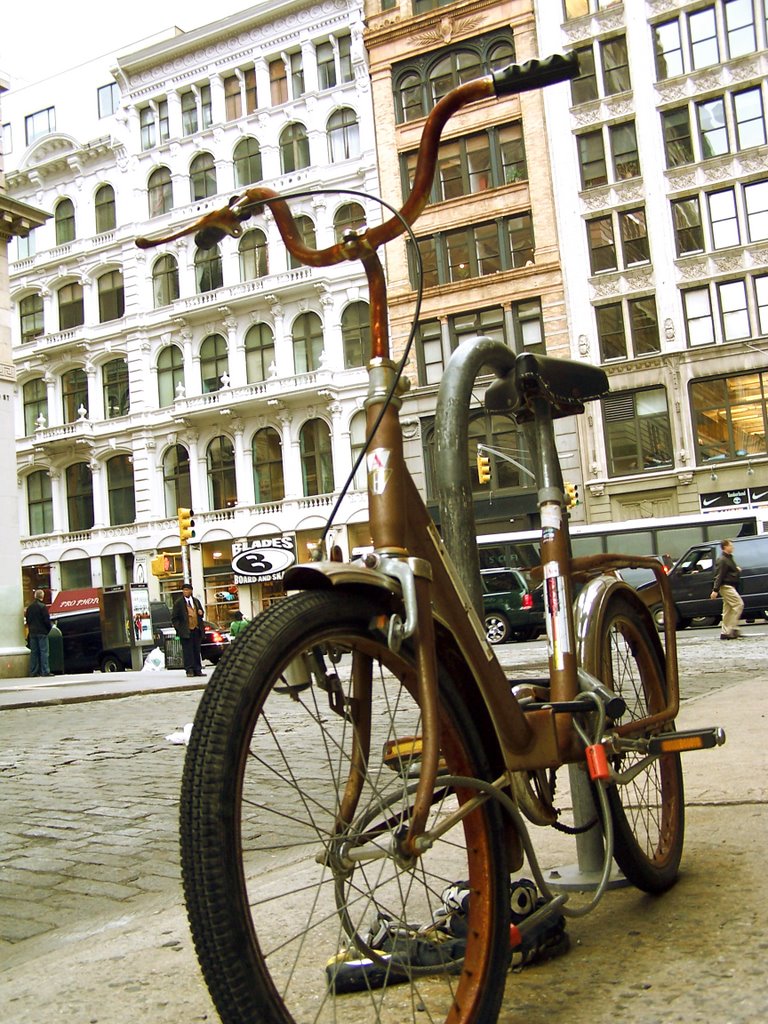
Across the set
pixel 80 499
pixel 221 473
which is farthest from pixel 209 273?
pixel 80 499

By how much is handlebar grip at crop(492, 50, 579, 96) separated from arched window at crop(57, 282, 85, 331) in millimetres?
43662

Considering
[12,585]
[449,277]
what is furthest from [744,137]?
[12,585]

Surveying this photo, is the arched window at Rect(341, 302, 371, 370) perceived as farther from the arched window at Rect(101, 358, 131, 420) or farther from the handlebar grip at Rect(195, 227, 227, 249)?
the handlebar grip at Rect(195, 227, 227, 249)

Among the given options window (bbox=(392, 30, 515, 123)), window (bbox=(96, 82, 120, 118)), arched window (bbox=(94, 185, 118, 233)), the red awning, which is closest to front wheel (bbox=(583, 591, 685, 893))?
the red awning

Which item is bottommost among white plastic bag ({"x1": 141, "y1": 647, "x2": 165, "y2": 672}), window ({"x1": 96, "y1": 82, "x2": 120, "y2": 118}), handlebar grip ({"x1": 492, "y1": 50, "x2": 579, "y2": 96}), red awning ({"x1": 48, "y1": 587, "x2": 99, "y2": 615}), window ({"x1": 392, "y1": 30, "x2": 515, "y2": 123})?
white plastic bag ({"x1": 141, "y1": 647, "x2": 165, "y2": 672})

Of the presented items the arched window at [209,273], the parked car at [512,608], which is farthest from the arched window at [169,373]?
the parked car at [512,608]

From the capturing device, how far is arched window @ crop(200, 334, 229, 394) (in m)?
40.7

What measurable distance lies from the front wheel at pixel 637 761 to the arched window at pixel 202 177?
4123cm

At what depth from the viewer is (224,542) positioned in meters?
39.3

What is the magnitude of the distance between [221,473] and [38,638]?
56.8 feet

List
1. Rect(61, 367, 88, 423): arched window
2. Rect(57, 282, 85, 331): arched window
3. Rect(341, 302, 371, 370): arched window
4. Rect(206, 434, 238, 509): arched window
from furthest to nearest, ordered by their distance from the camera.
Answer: Rect(57, 282, 85, 331): arched window, Rect(61, 367, 88, 423): arched window, Rect(206, 434, 238, 509): arched window, Rect(341, 302, 371, 370): arched window

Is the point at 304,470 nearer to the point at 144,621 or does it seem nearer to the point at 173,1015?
the point at 144,621

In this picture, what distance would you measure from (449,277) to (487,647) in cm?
3581

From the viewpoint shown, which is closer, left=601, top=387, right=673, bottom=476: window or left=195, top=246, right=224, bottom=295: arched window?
left=601, top=387, right=673, bottom=476: window
